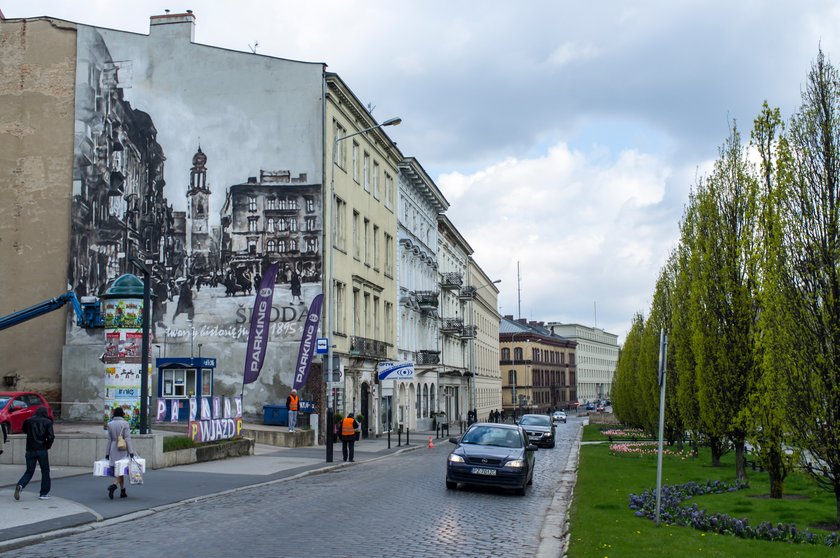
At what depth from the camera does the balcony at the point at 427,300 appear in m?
59.0

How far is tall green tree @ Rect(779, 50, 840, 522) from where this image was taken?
13.3 metres

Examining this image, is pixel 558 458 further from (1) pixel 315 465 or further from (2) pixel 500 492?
(2) pixel 500 492

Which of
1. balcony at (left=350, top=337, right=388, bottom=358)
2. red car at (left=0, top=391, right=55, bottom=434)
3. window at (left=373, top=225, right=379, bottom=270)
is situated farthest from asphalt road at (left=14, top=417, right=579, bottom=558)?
window at (left=373, top=225, right=379, bottom=270)

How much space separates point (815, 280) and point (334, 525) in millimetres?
8325

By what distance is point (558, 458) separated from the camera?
32562 millimetres

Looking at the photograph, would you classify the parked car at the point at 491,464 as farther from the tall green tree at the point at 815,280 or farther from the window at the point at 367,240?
the window at the point at 367,240

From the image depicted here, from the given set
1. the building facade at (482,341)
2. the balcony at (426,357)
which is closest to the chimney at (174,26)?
the balcony at (426,357)

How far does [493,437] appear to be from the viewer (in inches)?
789

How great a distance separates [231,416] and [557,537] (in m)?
17.2

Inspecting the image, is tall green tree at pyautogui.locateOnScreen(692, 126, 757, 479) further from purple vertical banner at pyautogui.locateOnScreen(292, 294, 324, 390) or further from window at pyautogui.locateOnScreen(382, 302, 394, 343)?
window at pyautogui.locateOnScreen(382, 302, 394, 343)

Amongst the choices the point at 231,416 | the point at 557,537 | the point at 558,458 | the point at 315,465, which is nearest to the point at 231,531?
the point at 557,537

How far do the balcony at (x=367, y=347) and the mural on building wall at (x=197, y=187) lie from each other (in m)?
5.16

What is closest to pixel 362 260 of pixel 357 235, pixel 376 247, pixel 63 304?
pixel 357 235

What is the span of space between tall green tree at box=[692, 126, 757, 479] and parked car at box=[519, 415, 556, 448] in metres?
18.1
